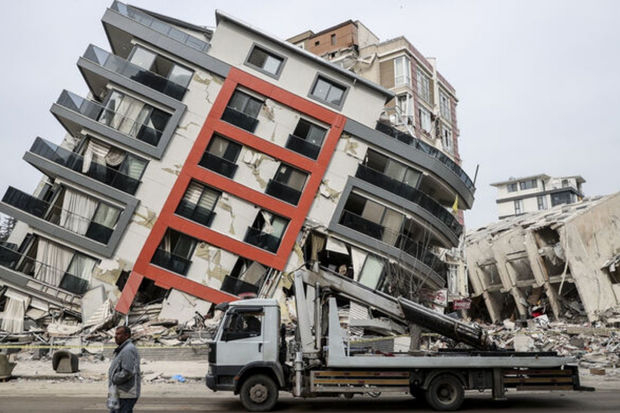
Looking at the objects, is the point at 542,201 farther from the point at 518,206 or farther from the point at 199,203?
the point at 199,203

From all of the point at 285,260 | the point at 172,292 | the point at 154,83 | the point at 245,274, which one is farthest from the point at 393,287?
the point at 154,83

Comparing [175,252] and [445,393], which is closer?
[445,393]

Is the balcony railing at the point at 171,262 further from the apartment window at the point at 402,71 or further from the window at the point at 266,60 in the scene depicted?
the apartment window at the point at 402,71

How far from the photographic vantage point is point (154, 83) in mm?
27266

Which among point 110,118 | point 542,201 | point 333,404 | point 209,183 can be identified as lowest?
point 333,404

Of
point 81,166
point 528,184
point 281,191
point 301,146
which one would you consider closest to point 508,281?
point 301,146

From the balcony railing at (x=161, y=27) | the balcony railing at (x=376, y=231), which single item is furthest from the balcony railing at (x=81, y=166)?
the balcony railing at (x=376, y=231)

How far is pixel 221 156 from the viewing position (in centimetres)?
2755

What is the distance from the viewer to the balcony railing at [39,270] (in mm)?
24719

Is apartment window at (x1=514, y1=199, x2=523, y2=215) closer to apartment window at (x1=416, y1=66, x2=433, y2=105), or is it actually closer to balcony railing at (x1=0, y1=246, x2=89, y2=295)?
apartment window at (x1=416, y1=66, x2=433, y2=105)

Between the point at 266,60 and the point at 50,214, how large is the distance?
14.7 meters

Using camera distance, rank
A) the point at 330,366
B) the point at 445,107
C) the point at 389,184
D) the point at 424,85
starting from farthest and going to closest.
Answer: the point at 445,107, the point at 424,85, the point at 389,184, the point at 330,366

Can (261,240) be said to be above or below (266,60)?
below

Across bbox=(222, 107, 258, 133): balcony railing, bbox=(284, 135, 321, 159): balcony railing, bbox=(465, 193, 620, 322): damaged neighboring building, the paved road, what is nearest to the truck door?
the paved road
